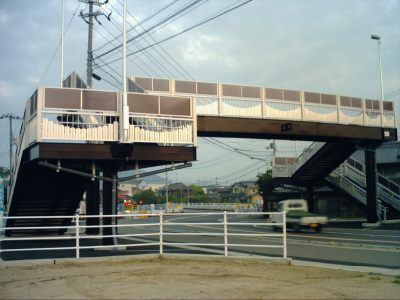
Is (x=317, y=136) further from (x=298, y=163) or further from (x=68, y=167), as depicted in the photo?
(x=68, y=167)

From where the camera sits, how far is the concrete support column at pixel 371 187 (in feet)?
92.1

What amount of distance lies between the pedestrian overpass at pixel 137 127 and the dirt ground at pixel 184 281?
5117mm

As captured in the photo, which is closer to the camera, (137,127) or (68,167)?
(137,127)

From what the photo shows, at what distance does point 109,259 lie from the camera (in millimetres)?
12164

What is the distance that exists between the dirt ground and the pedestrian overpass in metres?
5.12

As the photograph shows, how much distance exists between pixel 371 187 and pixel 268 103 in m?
11.0

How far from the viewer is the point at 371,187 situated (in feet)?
92.9

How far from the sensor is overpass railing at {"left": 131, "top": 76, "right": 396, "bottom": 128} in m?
21.4

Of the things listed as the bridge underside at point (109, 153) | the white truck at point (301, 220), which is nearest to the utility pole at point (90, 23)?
the bridge underside at point (109, 153)

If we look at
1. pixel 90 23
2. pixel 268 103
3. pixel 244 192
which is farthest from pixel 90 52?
pixel 244 192

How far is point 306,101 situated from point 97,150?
1376 centimetres

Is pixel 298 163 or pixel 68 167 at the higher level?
pixel 298 163

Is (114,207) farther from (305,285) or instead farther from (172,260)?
(305,285)

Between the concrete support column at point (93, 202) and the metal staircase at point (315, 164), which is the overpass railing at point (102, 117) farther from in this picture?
the metal staircase at point (315, 164)
